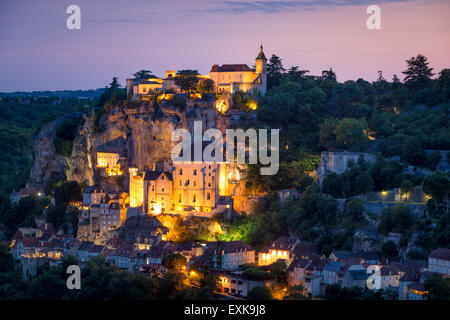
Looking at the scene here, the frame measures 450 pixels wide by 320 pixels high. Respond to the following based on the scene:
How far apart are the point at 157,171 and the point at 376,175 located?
14.3 metres

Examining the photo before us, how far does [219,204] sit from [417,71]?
2211cm

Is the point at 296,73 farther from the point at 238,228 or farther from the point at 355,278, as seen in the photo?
the point at 355,278

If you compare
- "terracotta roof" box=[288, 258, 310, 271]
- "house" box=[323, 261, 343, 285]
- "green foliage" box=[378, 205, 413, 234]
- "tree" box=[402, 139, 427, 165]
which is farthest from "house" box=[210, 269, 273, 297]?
"tree" box=[402, 139, 427, 165]

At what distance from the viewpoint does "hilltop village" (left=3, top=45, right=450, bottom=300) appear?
134 ft

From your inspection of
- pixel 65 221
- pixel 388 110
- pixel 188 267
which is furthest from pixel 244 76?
pixel 188 267

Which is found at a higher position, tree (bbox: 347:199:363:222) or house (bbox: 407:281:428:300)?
tree (bbox: 347:199:363:222)

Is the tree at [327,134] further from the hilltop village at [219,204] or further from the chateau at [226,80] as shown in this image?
the chateau at [226,80]

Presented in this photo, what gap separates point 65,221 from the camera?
2272 inches

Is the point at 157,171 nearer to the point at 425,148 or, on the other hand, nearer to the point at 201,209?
the point at 201,209

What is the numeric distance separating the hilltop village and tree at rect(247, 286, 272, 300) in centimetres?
9

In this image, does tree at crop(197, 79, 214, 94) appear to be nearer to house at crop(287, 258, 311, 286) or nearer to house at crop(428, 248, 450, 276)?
house at crop(287, 258, 311, 286)

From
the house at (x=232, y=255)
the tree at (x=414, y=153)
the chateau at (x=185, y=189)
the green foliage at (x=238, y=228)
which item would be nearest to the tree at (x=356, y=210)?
the house at (x=232, y=255)

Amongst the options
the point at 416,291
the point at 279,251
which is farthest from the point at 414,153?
the point at 416,291

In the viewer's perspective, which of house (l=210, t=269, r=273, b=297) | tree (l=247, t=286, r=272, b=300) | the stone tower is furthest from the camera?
the stone tower
